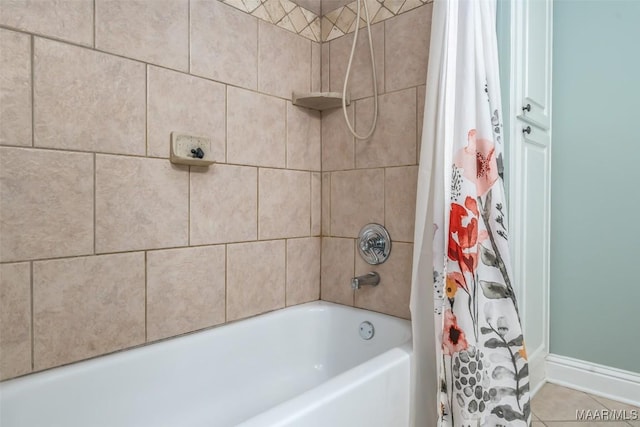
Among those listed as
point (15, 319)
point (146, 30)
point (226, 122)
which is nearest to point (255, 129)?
point (226, 122)

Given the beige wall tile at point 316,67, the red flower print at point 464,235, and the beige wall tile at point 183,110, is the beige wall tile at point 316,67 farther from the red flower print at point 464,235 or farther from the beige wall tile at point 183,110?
the red flower print at point 464,235

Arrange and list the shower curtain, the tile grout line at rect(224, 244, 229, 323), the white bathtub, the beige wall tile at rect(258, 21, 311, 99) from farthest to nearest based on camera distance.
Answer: the beige wall tile at rect(258, 21, 311, 99) → the tile grout line at rect(224, 244, 229, 323) → the shower curtain → the white bathtub

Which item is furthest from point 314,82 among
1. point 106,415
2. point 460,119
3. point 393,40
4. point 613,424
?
point 613,424

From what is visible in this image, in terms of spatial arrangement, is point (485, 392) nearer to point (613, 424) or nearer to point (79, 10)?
point (613, 424)

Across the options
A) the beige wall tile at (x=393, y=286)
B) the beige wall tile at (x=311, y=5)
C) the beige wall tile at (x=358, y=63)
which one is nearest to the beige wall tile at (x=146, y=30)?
the beige wall tile at (x=311, y=5)

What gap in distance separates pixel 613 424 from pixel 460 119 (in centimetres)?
140

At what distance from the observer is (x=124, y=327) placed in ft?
3.92

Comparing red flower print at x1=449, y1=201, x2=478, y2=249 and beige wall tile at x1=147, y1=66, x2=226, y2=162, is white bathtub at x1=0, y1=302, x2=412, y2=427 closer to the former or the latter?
red flower print at x1=449, y1=201, x2=478, y2=249

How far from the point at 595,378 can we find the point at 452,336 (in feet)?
3.83

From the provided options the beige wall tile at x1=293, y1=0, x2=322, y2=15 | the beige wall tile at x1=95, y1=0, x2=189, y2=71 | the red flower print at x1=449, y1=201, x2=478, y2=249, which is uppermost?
the beige wall tile at x1=293, y1=0, x2=322, y2=15

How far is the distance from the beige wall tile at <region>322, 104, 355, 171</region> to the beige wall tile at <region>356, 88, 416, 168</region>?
1.9 inches

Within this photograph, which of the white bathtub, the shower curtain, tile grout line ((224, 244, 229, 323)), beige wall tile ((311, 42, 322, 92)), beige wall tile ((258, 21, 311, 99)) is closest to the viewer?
the white bathtub

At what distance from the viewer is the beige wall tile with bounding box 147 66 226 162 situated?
49.0 inches

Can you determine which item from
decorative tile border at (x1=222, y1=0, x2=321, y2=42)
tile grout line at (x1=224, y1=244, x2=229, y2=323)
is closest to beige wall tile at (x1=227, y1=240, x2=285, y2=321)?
tile grout line at (x1=224, y1=244, x2=229, y2=323)
